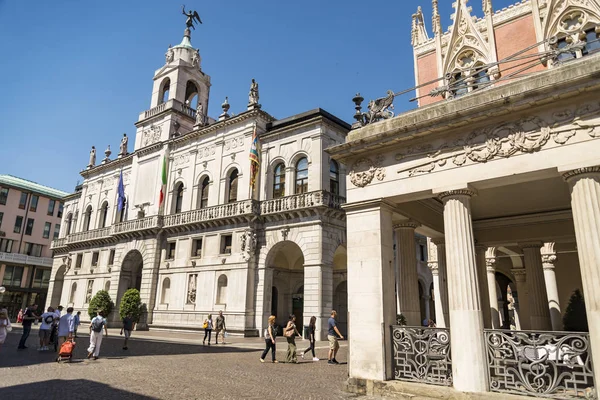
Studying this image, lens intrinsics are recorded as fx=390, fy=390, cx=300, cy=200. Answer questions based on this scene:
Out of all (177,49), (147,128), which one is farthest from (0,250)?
(177,49)

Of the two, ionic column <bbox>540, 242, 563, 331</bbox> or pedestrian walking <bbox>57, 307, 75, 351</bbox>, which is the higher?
ionic column <bbox>540, 242, 563, 331</bbox>

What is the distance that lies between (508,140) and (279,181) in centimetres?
2139

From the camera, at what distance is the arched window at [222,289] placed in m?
28.2

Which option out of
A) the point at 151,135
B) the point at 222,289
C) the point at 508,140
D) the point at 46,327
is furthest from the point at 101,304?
the point at 508,140

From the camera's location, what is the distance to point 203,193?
108ft

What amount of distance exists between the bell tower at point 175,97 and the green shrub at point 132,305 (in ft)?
47.1

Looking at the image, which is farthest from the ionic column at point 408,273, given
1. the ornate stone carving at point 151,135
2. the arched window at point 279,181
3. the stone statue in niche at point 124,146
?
the stone statue in niche at point 124,146

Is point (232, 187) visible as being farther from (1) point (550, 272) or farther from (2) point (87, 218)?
(2) point (87, 218)

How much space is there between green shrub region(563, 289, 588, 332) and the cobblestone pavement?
8221 millimetres

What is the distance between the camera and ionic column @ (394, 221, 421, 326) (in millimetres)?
11320

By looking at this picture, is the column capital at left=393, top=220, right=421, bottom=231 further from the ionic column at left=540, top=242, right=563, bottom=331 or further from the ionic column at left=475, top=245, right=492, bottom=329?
the ionic column at left=540, top=242, right=563, bottom=331

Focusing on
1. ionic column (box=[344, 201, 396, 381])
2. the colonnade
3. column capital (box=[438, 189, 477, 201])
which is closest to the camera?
the colonnade

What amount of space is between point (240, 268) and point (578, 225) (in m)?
22.5

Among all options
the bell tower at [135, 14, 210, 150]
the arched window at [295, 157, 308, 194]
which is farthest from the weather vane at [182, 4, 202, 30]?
the arched window at [295, 157, 308, 194]
